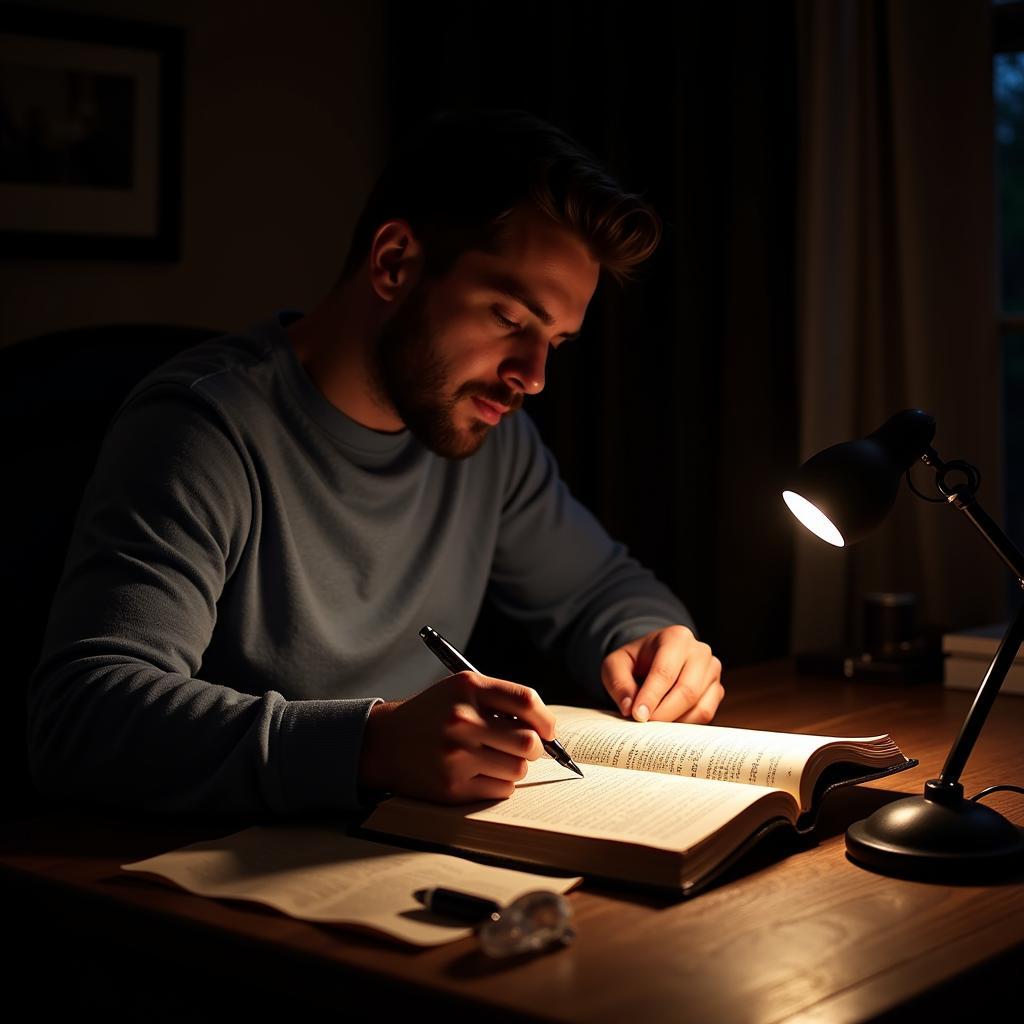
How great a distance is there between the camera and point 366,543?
1.59 metres

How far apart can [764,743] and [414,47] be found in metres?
2.22

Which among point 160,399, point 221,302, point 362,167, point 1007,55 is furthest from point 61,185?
point 1007,55

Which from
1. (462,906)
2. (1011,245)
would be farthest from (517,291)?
(1011,245)

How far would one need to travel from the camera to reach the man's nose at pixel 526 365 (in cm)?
152

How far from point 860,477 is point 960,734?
0.21 metres

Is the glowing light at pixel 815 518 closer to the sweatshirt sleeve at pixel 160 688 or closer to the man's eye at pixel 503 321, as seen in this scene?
the sweatshirt sleeve at pixel 160 688

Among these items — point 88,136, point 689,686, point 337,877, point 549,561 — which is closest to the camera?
point 337,877

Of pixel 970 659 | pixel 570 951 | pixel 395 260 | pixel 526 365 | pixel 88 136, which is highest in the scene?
pixel 88 136

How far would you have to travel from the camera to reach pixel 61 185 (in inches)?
102

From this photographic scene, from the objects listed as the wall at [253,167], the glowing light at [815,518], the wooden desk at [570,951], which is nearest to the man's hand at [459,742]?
the wooden desk at [570,951]

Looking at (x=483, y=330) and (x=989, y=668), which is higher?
(x=483, y=330)

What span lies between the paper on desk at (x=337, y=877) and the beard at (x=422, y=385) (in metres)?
0.65

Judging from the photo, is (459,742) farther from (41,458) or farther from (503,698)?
(41,458)

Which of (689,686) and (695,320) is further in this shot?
(695,320)
